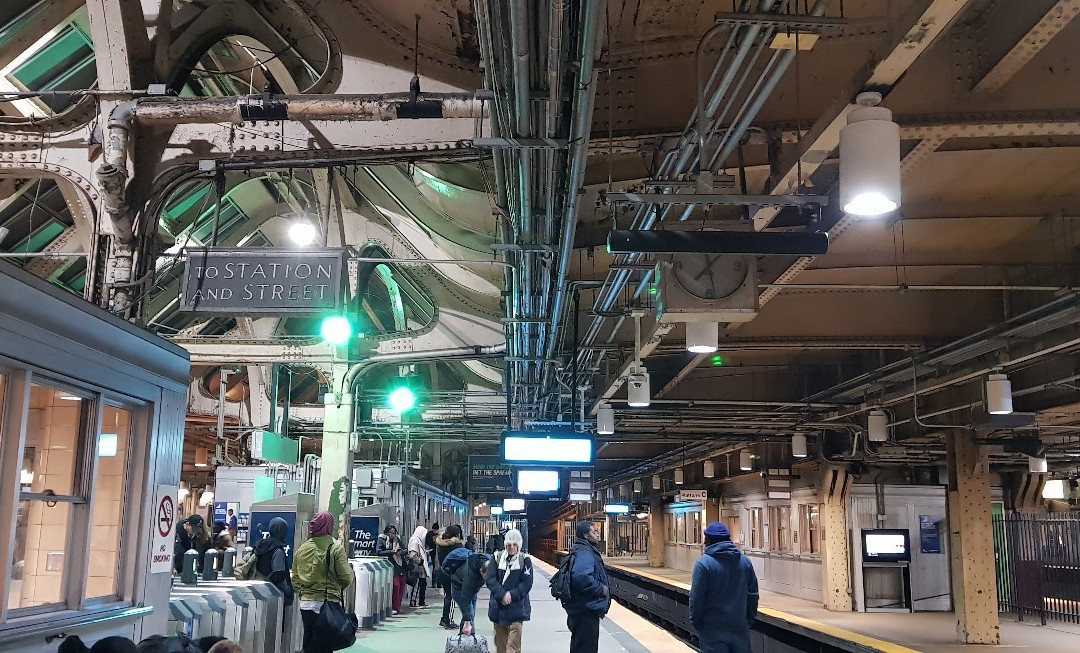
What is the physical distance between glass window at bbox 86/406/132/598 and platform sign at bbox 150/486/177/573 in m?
0.26

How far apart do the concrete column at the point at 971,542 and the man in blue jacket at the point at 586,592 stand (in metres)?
10.3

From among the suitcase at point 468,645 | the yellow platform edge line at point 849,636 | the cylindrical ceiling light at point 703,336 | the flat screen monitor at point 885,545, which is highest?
the cylindrical ceiling light at point 703,336

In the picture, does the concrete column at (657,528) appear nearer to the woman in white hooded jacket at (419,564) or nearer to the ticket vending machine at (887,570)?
the ticket vending machine at (887,570)

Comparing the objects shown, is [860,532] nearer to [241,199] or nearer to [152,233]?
[241,199]

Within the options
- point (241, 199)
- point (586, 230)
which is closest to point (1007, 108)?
point (586, 230)

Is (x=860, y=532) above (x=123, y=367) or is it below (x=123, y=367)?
below

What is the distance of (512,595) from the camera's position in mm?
9195

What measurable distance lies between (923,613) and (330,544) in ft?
58.8

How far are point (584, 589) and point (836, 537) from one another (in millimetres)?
14643

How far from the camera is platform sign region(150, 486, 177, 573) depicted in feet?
19.8

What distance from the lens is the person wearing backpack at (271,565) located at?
369 inches

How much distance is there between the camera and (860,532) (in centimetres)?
2123

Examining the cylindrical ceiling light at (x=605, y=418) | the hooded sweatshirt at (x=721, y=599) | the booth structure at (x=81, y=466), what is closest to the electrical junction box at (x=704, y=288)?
the hooded sweatshirt at (x=721, y=599)

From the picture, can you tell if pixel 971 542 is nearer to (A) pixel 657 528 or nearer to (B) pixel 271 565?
Answer: (B) pixel 271 565
